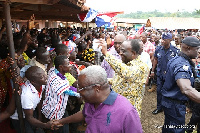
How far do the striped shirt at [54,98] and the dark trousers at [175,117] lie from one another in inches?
66.5

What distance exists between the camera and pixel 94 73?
60.4 inches

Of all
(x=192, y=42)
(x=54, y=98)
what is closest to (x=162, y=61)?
(x=192, y=42)

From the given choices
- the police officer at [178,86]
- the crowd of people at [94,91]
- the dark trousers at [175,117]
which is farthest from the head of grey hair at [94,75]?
the dark trousers at [175,117]

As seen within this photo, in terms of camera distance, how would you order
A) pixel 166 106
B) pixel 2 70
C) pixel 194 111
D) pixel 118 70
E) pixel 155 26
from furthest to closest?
pixel 155 26 → pixel 194 111 → pixel 166 106 → pixel 2 70 → pixel 118 70

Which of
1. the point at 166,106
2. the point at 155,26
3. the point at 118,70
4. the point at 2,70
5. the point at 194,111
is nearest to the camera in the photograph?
the point at 118,70

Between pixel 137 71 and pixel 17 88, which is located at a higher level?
pixel 137 71

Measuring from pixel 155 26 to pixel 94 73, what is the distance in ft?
66.3

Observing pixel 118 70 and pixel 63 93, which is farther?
pixel 63 93

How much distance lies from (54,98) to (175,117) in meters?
1.93

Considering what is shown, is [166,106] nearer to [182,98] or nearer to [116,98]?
[182,98]

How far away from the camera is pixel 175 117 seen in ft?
9.52

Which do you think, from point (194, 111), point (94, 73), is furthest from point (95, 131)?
point (194, 111)

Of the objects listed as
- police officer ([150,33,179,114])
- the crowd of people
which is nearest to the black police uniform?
police officer ([150,33,179,114])

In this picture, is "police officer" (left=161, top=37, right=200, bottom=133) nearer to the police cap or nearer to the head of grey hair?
the police cap
